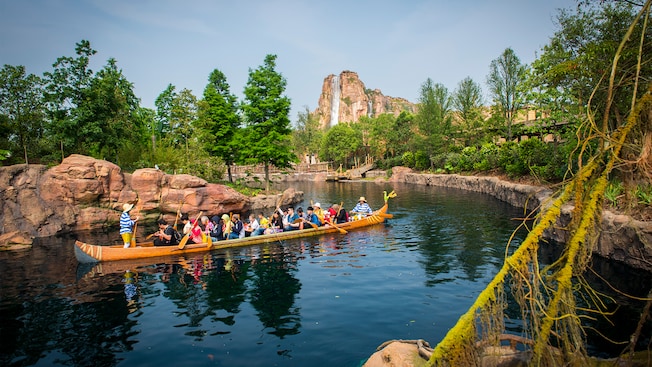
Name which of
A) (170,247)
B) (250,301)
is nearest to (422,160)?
(170,247)

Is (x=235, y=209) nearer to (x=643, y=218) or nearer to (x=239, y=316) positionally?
(x=239, y=316)

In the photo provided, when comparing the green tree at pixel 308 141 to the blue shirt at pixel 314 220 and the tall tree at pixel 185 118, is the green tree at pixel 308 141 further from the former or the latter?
the blue shirt at pixel 314 220

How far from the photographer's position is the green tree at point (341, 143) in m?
69.8

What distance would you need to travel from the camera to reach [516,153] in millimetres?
30172

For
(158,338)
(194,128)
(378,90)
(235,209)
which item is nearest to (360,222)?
(235,209)

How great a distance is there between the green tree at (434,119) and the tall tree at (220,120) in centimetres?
2569

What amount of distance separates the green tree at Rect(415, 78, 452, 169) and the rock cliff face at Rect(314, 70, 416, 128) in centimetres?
10320

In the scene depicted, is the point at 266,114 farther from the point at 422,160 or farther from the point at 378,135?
the point at 378,135

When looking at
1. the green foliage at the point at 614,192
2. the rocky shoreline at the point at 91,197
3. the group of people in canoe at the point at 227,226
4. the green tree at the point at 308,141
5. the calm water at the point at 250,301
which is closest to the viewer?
the calm water at the point at 250,301

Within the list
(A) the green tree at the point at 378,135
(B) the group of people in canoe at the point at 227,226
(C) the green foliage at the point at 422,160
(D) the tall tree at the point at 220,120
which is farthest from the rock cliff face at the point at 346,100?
(B) the group of people in canoe at the point at 227,226

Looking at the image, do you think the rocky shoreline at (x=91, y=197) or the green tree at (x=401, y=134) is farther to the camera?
the green tree at (x=401, y=134)

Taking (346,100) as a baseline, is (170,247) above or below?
below

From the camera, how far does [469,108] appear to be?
4847cm

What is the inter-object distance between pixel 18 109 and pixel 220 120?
14.6 meters
